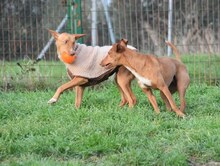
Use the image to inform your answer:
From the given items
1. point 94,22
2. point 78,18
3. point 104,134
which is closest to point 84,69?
point 104,134

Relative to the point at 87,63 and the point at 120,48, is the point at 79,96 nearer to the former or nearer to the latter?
the point at 87,63

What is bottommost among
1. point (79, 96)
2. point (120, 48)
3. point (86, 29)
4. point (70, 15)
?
point (79, 96)

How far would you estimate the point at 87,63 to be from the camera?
7.54 m

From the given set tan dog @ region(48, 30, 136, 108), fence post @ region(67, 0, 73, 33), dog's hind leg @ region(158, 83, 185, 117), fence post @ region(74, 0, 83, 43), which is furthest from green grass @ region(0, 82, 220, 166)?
fence post @ region(67, 0, 73, 33)

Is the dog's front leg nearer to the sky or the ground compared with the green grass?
nearer to the sky

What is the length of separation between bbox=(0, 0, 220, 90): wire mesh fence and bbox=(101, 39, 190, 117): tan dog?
2.90 meters

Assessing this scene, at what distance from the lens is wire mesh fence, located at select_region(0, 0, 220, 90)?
33.3ft

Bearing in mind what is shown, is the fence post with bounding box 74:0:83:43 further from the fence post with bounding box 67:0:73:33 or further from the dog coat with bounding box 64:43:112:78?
the dog coat with bounding box 64:43:112:78

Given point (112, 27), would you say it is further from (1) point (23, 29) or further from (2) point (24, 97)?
(2) point (24, 97)

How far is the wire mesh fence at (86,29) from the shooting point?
10.2 meters

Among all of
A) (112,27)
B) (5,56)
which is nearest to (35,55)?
(5,56)

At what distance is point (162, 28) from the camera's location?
431 inches

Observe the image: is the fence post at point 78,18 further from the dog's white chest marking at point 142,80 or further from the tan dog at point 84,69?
the dog's white chest marking at point 142,80

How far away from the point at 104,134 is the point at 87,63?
1.88 m
